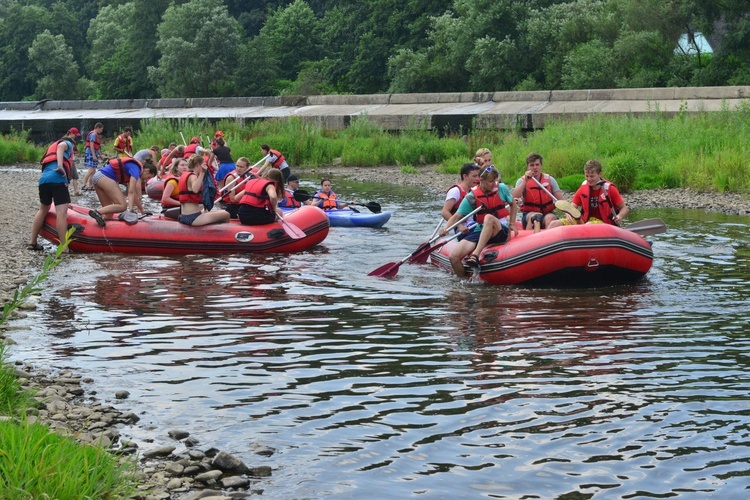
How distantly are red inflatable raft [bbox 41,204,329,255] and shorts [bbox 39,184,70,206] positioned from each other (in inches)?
8.5

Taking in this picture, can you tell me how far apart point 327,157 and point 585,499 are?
79.5 ft

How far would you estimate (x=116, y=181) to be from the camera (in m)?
12.6

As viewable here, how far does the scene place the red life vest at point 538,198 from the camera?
1074 cm

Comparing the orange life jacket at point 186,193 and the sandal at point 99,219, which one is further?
the sandal at point 99,219

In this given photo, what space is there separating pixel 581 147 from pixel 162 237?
10.4 metres

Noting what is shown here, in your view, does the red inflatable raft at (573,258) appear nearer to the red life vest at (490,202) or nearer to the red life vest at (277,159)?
the red life vest at (490,202)

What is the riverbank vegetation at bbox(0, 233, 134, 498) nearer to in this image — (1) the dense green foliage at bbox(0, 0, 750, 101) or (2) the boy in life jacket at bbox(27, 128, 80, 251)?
(2) the boy in life jacket at bbox(27, 128, 80, 251)

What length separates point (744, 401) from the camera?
5660mm

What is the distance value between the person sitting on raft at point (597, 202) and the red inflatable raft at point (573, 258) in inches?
A: 26.1

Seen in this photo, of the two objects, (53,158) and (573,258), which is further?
(53,158)

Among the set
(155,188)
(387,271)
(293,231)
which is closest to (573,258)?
(387,271)

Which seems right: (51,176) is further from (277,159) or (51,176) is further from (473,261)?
(277,159)

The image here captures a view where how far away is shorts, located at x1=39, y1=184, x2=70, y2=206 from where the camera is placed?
1157 centimetres

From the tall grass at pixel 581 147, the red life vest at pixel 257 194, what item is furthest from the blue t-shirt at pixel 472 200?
the tall grass at pixel 581 147
